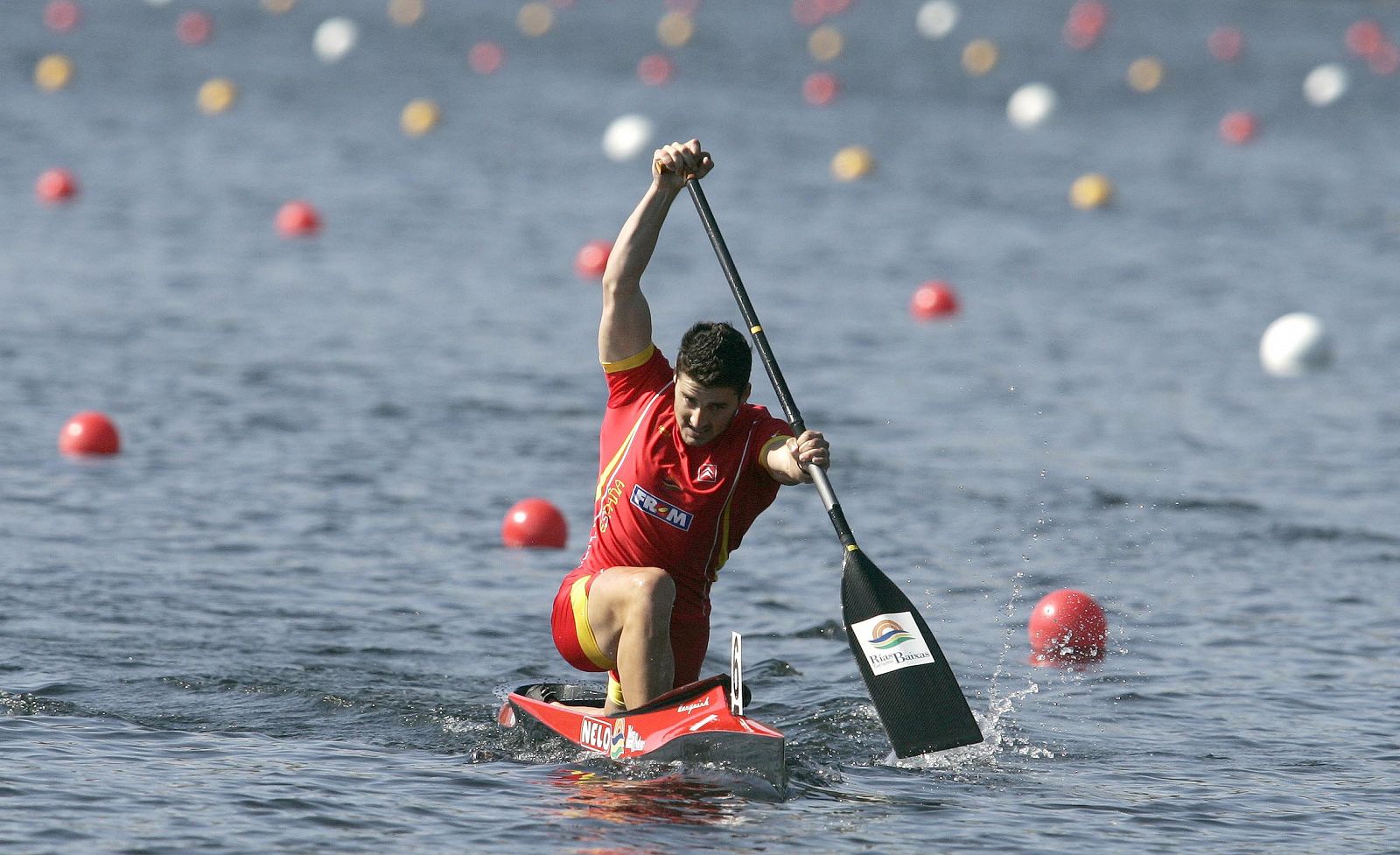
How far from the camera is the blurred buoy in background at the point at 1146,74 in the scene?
30516 mm

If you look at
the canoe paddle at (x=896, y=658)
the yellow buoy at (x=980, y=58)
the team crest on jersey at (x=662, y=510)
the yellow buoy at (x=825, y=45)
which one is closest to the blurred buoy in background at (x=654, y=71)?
the yellow buoy at (x=825, y=45)

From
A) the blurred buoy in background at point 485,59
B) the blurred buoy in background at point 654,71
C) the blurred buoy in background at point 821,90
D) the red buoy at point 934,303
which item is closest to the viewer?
the red buoy at point 934,303

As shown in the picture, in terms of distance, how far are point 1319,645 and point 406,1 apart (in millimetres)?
27885

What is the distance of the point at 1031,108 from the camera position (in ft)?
89.5

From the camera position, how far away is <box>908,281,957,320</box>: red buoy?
1673cm

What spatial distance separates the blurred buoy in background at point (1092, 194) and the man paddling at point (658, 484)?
605 inches

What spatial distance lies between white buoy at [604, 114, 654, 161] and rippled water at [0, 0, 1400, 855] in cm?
26

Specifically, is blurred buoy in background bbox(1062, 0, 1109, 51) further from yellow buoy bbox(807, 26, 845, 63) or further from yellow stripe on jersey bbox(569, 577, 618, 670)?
yellow stripe on jersey bbox(569, 577, 618, 670)

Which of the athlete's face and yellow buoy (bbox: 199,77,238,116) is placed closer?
the athlete's face

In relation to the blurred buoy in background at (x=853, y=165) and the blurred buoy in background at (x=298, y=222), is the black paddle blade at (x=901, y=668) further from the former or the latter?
the blurred buoy in background at (x=853, y=165)

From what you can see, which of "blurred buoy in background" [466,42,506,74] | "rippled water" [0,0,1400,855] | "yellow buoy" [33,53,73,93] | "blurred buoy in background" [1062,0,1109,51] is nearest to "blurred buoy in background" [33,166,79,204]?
"rippled water" [0,0,1400,855]

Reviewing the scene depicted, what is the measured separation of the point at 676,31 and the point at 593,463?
22.1 meters

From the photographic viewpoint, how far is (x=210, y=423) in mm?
12492

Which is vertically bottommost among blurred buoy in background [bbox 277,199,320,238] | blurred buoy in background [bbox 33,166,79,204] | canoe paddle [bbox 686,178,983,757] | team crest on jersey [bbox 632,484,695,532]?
canoe paddle [bbox 686,178,983,757]
